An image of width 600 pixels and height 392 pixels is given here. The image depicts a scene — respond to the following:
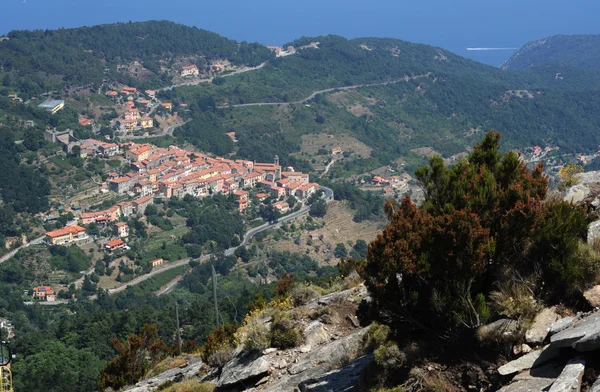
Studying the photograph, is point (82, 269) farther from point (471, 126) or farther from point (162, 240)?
point (471, 126)

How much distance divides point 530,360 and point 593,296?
85 cm

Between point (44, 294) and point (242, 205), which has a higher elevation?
point (242, 205)

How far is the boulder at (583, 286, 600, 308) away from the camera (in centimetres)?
568

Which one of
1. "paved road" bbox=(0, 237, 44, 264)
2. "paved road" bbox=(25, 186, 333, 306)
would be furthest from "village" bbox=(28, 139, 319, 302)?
"paved road" bbox=(0, 237, 44, 264)

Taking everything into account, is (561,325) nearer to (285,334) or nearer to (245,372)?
(285,334)

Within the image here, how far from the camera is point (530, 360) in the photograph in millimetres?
5328

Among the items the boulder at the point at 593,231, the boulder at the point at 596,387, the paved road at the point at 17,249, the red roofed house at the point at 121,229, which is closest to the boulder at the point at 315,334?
the boulder at the point at 593,231

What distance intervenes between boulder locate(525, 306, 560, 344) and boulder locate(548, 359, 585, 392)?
2.23ft

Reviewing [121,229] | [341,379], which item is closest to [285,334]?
[341,379]

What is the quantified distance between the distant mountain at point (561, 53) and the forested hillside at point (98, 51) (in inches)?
1605

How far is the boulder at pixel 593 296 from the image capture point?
224 inches

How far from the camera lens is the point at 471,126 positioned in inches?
2891

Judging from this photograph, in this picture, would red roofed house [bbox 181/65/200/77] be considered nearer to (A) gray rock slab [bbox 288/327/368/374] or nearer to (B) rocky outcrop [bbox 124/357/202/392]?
(B) rocky outcrop [bbox 124/357/202/392]

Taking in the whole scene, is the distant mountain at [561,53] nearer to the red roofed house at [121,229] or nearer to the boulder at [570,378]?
the red roofed house at [121,229]
